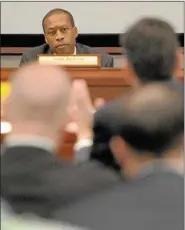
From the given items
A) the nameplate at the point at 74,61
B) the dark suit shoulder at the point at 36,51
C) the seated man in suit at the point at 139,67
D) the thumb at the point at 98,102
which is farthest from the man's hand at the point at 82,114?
the dark suit shoulder at the point at 36,51

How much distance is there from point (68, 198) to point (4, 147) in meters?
0.15

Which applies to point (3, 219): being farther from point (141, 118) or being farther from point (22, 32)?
point (22, 32)

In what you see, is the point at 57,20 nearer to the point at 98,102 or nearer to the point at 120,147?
the point at 98,102

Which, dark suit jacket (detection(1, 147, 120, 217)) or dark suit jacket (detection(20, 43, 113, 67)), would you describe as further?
dark suit jacket (detection(20, 43, 113, 67))

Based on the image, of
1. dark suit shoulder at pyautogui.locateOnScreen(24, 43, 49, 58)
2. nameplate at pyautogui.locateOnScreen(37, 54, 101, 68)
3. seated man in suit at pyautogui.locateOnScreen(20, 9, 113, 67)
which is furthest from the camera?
seated man in suit at pyautogui.locateOnScreen(20, 9, 113, 67)

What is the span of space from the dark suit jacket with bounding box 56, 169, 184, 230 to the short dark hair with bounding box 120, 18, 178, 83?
1.15ft

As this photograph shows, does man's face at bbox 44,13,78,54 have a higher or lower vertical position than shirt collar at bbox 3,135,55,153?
higher

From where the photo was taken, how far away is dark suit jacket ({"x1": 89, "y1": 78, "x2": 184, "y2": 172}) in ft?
4.68

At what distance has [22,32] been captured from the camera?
155 inches

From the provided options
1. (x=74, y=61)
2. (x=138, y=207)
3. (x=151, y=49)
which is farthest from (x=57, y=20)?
(x=138, y=207)

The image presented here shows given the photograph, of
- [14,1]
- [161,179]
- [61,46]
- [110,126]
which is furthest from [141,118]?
[14,1]

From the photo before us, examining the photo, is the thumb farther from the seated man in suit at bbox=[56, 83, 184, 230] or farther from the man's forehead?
the man's forehead

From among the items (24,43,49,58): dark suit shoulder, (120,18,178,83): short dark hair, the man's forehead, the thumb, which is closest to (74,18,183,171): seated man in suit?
(120,18,178,83): short dark hair

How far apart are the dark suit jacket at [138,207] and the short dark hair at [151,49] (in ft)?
1.15
